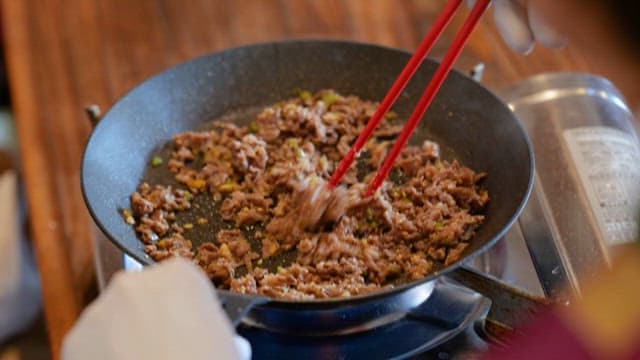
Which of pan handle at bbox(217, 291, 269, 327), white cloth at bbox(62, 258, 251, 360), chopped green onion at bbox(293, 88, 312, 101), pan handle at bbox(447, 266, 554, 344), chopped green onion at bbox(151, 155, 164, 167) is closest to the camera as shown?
white cloth at bbox(62, 258, 251, 360)

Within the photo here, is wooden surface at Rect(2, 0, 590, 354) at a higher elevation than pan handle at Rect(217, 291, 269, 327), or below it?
higher

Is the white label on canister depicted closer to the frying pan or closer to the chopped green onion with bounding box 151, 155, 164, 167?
the frying pan

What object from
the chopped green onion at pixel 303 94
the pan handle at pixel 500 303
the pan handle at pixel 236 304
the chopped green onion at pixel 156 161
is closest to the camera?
the pan handle at pixel 236 304

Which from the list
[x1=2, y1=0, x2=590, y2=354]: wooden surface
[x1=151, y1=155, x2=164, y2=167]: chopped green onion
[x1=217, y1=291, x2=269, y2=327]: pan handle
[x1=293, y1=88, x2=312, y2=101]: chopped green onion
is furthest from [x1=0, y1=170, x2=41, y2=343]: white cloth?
[x1=217, y1=291, x2=269, y2=327]: pan handle

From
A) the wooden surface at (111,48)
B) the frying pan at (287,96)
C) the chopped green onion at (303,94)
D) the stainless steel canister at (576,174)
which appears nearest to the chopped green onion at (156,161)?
the frying pan at (287,96)

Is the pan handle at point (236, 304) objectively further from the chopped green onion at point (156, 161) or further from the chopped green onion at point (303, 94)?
the chopped green onion at point (303, 94)

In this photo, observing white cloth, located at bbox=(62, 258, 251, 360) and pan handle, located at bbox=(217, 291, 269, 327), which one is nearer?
white cloth, located at bbox=(62, 258, 251, 360)

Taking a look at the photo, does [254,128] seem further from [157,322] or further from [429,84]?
[157,322]
